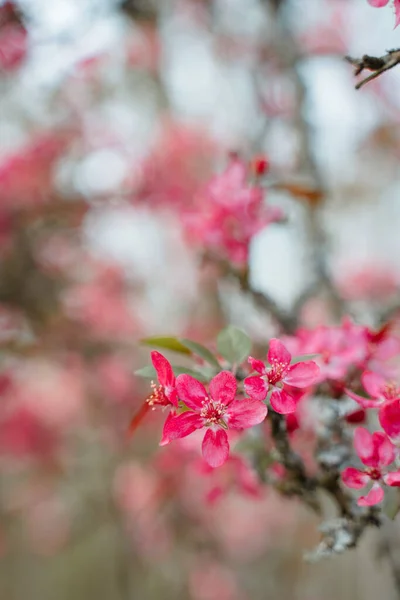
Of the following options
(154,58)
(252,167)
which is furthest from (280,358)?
(154,58)

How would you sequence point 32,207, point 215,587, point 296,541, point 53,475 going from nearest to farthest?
point 32,207 → point 53,475 → point 215,587 → point 296,541

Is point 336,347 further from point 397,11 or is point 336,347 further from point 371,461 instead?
point 397,11

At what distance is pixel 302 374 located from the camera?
22.8 inches

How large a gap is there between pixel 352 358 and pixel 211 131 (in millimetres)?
3082

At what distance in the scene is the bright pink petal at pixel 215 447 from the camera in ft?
1.76

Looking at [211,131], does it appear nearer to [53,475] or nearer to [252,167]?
[53,475]

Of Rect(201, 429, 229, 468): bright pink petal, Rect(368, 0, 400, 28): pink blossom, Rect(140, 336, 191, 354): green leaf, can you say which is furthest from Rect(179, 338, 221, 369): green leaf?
Rect(368, 0, 400, 28): pink blossom

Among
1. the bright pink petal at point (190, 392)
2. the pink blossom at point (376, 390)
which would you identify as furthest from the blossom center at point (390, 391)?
the bright pink petal at point (190, 392)

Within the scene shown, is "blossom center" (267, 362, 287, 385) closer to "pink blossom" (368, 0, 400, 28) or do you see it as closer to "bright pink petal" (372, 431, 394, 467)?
"bright pink petal" (372, 431, 394, 467)

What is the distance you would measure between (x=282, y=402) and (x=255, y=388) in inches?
1.1

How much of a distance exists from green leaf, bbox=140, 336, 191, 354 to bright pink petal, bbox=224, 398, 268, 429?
0.44ft

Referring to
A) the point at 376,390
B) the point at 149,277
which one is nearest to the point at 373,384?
the point at 376,390

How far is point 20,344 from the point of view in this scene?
115 centimetres

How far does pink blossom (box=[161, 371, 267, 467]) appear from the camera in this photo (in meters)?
0.54
